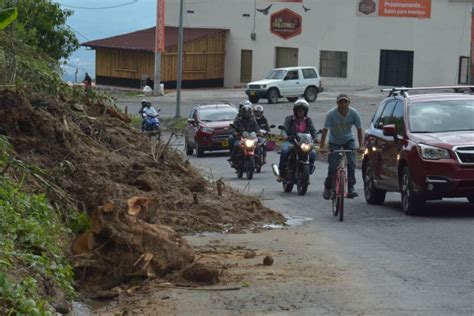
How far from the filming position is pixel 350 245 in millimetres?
14109

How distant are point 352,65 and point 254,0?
8086mm

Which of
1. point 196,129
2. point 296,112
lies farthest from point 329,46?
point 296,112

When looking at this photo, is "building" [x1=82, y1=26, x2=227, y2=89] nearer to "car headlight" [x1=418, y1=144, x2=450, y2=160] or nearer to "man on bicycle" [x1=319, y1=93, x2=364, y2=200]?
"man on bicycle" [x1=319, y1=93, x2=364, y2=200]

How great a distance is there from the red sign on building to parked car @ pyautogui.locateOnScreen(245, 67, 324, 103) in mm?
9441

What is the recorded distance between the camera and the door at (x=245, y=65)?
7594 cm

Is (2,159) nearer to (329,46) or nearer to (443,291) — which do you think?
(443,291)

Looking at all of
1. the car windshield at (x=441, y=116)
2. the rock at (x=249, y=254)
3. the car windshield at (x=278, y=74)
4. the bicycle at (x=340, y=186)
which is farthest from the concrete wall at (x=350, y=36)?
the rock at (x=249, y=254)

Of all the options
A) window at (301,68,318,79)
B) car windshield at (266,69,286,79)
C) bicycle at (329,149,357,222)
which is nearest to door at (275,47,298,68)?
window at (301,68,318,79)

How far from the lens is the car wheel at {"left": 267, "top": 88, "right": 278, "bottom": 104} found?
63.1 metres

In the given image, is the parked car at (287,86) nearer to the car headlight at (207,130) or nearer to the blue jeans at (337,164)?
the car headlight at (207,130)

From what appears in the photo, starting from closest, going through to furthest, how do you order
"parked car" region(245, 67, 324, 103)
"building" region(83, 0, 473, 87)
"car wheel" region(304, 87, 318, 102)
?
1. "parked car" region(245, 67, 324, 103)
2. "car wheel" region(304, 87, 318, 102)
3. "building" region(83, 0, 473, 87)

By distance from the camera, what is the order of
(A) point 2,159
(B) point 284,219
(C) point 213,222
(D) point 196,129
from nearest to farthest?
(A) point 2,159 < (C) point 213,222 < (B) point 284,219 < (D) point 196,129

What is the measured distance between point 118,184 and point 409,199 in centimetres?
471

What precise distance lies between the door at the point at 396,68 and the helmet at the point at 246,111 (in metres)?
43.7
